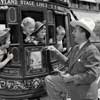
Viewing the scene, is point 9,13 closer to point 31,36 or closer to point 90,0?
point 31,36

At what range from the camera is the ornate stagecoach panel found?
334cm

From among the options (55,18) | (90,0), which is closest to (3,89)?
(55,18)

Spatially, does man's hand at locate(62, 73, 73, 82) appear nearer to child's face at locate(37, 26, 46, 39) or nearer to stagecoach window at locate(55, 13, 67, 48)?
child's face at locate(37, 26, 46, 39)

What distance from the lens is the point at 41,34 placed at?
3514 mm

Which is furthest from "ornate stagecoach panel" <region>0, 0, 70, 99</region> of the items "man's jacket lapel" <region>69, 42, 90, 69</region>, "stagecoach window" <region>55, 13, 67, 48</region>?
"man's jacket lapel" <region>69, 42, 90, 69</region>

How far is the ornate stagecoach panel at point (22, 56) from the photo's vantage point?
3336 millimetres

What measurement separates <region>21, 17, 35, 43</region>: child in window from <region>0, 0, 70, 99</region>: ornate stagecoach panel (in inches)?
2.0

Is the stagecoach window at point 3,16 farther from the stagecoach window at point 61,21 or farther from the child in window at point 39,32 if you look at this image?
the stagecoach window at point 61,21

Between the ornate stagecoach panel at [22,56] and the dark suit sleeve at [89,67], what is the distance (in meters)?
1.02

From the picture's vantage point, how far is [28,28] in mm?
3359

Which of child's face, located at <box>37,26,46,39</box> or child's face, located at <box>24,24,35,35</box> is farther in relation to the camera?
child's face, located at <box>37,26,46,39</box>

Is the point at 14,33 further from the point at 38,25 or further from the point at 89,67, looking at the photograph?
the point at 89,67

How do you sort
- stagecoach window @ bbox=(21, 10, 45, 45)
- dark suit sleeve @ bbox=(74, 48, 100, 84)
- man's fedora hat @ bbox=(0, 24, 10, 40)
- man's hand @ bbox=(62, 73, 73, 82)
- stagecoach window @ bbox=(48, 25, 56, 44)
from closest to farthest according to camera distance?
dark suit sleeve @ bbox=(74, 48, 100, 84) → man's hand @ bbox=(62, 73, 73, 82) → man's fedora hat @ bbox=(0, 24, 10, 40) → stagecoach window @ bbox=(21, 10, 45, 45) → stagecoach window @ bbox=(48, 25, 56, 44)

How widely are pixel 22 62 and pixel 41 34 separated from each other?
0.49m
